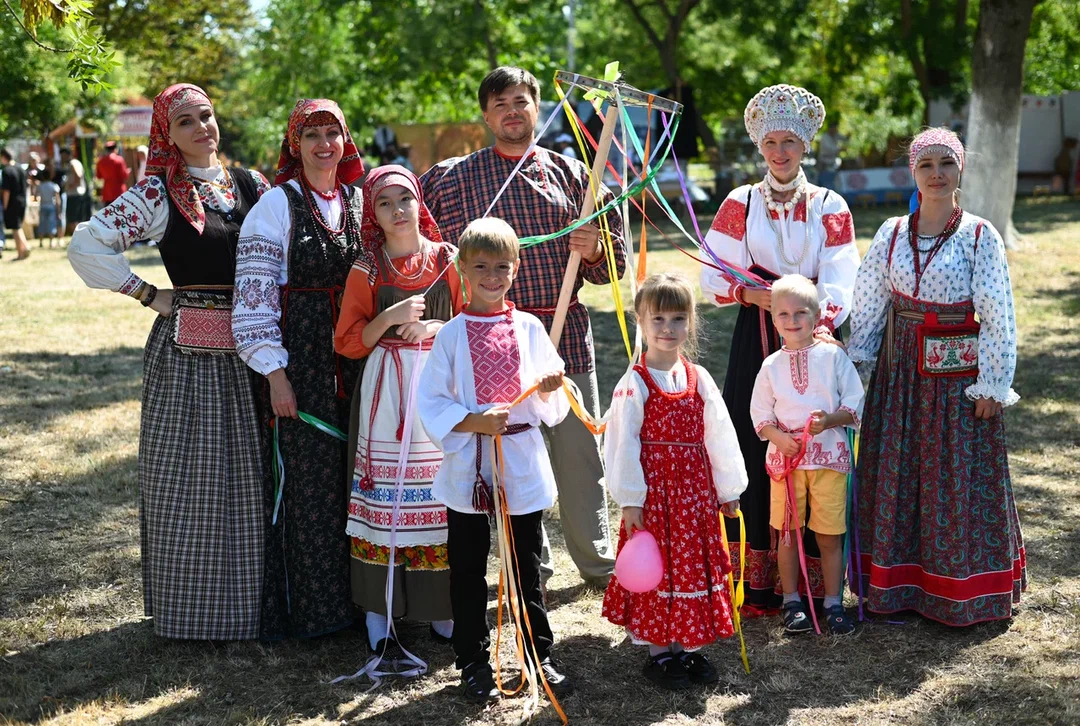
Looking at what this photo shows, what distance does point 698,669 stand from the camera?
3639 mm

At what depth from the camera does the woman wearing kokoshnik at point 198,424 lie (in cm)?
388

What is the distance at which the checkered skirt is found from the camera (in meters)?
3.93

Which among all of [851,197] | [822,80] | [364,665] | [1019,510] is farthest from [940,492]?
[822,80]

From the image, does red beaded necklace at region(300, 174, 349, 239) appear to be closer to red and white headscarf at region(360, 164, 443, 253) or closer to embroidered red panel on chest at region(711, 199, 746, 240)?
red and white headscarf at region(360, 164, 443, 253)

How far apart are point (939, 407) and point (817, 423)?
0.50 meters

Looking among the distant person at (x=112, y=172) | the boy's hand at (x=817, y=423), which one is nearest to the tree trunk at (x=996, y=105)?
the boy's hand at (x=817, y=423)

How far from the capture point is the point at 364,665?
12.5 feet

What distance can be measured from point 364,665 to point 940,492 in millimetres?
2106

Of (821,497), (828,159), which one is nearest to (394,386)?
(821,497)

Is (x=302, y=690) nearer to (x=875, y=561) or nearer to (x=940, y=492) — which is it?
(x=875, y=561)

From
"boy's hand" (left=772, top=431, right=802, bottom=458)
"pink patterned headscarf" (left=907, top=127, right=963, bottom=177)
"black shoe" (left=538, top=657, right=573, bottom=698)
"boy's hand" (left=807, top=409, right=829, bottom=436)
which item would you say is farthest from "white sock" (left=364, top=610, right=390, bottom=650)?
"pink patterned headscarf" (left=907, top=127, right=963, bottom=177)

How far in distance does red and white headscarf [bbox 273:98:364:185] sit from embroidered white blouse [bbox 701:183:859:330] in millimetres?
1337

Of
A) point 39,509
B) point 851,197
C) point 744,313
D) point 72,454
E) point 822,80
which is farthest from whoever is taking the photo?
point 822,80

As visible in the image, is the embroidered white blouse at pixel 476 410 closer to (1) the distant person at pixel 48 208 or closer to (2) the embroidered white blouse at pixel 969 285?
(2) the embroidered white blouse at pixel 969 285
